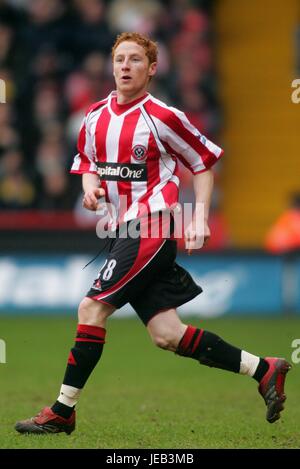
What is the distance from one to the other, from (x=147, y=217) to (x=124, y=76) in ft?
2.38

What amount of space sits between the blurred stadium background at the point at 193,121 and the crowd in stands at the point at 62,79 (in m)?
0.02

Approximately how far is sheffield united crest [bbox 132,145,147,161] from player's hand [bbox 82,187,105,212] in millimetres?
251

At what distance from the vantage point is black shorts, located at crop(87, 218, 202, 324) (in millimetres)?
5449

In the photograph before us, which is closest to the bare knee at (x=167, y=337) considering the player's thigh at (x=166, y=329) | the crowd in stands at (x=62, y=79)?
the player's thigh at (x=166, y=329)

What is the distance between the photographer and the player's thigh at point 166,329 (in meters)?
5.50

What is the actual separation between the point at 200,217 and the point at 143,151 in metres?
0.45

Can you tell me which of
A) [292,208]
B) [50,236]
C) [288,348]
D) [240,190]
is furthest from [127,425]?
[240,190]

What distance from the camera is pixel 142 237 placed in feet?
18.1

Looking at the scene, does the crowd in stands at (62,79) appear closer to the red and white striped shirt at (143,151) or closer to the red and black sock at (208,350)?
the red and white striped shirt at (143,151)

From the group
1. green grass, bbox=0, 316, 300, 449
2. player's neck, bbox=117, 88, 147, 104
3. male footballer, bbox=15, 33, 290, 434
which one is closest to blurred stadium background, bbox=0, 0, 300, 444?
green grass, bbox=0, 316, 300, 449
